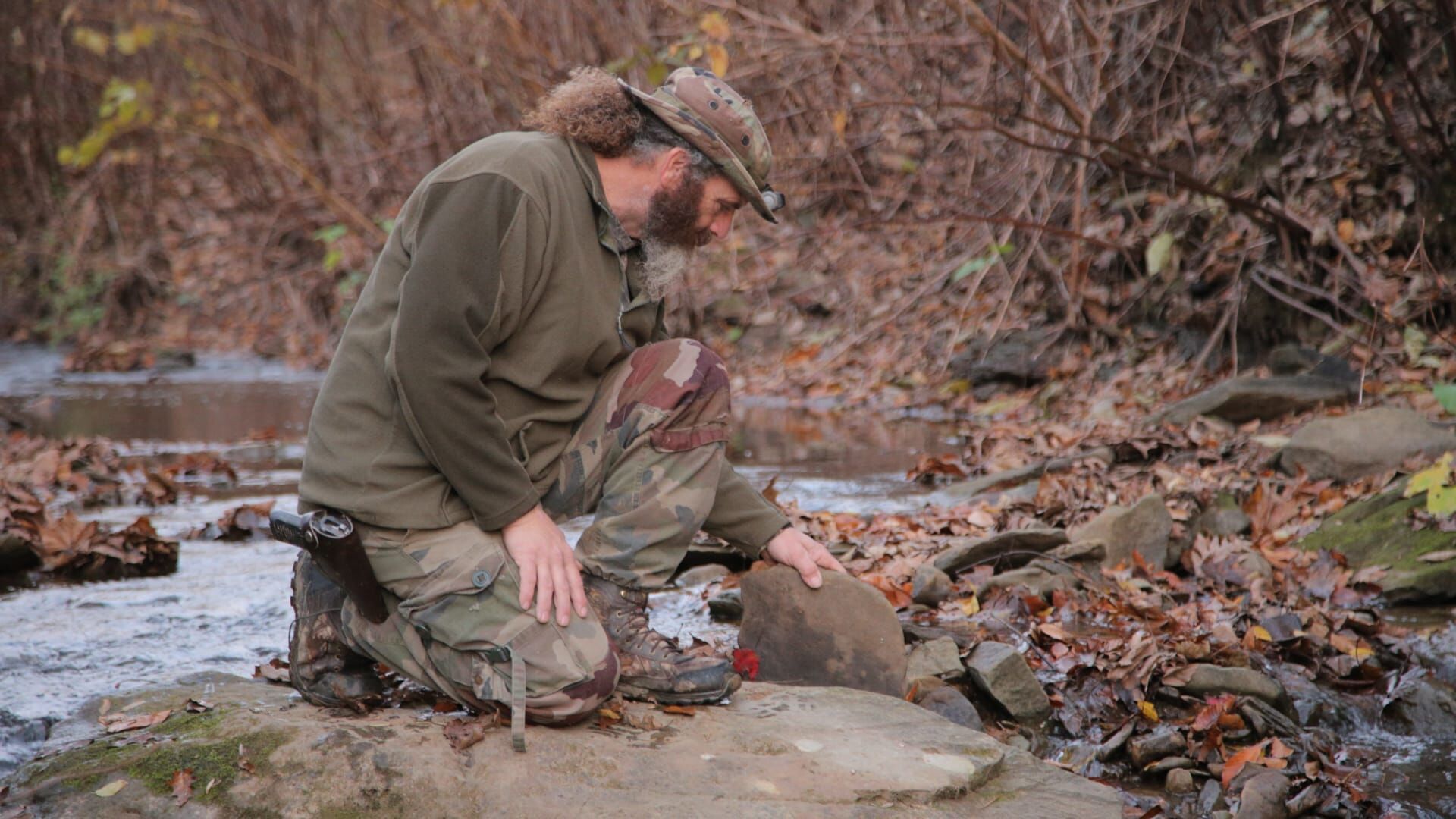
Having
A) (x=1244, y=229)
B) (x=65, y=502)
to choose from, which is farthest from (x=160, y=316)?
(x=1244, y=229)

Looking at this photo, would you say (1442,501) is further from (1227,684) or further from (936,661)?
(936,661)

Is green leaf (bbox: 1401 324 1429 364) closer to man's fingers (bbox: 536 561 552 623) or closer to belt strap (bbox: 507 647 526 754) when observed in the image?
man's fingers (bbox: 536 561 552 623)

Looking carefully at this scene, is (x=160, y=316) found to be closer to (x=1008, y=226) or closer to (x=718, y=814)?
(x=1008, y=226)

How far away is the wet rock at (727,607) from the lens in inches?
164

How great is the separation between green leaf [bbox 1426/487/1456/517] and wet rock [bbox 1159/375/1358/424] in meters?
2.51

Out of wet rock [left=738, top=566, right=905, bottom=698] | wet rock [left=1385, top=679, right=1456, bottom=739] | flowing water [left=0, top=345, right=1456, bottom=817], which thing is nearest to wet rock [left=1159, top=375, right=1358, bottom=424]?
flowing water [left=0, top=345, right=1456, bottom=817]

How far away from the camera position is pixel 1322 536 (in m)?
4.92

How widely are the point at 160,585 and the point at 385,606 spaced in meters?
1.98

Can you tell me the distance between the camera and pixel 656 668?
3.08m

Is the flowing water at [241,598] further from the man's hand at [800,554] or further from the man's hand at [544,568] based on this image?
the man's hand at [544,568]

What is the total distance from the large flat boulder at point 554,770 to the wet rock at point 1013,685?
1.59 feet

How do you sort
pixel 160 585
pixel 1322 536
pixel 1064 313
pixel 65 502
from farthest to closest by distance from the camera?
pixel 1064 313, pixel 65 502, pixel 1322 536, pixel 160 585

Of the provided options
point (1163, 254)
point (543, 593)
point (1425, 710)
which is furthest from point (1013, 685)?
point (1163, 254)

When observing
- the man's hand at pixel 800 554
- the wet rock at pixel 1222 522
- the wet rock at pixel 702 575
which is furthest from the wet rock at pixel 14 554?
the wet rock at pixel 1222 522
